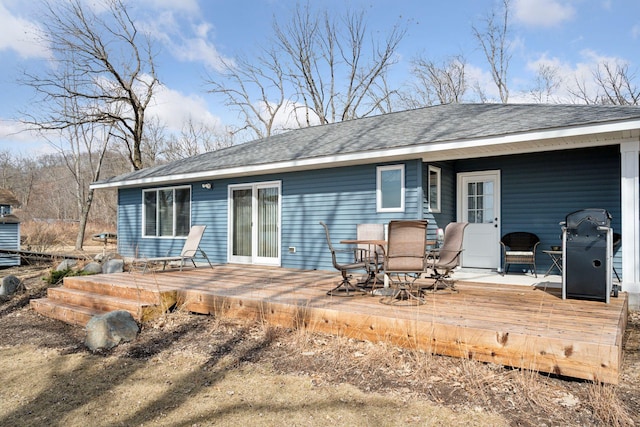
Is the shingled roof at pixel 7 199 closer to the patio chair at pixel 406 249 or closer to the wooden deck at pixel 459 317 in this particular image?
the wooden deck at pixel 459 317

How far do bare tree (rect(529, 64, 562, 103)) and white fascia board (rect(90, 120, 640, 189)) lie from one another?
17.0m

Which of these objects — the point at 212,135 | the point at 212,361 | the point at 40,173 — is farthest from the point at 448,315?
the point at 40,173

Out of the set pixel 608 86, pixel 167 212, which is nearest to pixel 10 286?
pixel 167 212

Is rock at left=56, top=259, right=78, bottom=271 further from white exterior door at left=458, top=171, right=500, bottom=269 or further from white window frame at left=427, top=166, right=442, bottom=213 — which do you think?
white exterior door at left=458, top=171, right=500, bottom=269

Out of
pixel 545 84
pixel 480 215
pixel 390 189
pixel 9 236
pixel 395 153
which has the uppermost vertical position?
pixel 545 84

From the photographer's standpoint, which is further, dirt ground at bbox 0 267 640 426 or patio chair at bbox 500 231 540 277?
patio chair at bbox 500 231 540 277

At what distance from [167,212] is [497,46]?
1699 cm

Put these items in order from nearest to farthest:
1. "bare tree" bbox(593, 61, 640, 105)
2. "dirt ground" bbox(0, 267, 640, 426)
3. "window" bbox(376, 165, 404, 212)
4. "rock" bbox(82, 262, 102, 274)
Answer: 1. "dirt ground" bbox(0, 267, 640, 426)
2. "window" bbox(376, 165, 404, 212)
3. "rock" bbox(82, 262, 102, 274)
4. "bare tree" bbox(593, 61, 640, 105)

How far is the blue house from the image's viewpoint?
5.64 meters

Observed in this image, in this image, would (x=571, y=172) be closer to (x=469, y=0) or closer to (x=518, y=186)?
(x=518, y=186)

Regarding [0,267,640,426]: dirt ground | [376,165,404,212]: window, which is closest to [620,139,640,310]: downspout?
[0,267,640,426]: dirt ground

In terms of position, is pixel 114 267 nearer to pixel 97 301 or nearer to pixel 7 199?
pixel 97 301

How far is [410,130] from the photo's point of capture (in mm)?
7398

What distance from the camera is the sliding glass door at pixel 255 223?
8.64 m
